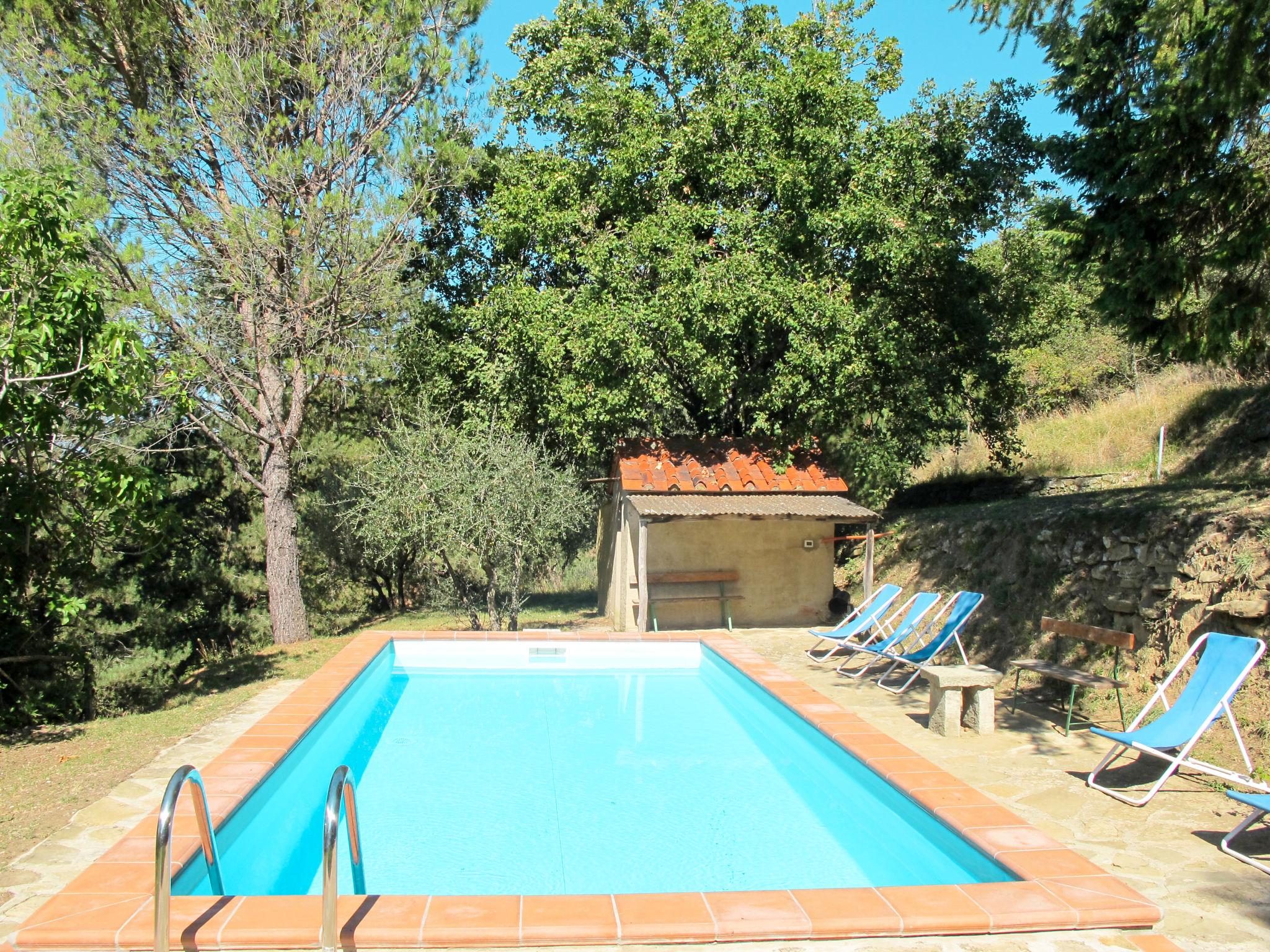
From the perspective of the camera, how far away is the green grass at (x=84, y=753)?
522cm

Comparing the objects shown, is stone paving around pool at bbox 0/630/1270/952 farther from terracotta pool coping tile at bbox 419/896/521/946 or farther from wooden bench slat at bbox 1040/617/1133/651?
terracotta pool coping tile at bbox 419/896/521/946

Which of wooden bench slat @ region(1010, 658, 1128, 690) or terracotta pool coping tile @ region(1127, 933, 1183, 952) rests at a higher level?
wooden bench slat @ region(1010, 658, 1128, 690)

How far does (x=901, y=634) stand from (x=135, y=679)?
33.8 ft

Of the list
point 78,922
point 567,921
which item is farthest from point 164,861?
point 567,921

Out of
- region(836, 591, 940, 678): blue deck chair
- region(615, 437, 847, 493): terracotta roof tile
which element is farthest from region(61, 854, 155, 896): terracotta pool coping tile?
region(615, 437, 847, 493): terracotta roof tile

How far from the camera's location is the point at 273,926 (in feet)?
12.1

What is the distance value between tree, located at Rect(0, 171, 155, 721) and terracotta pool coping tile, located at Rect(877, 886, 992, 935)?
6.48 m

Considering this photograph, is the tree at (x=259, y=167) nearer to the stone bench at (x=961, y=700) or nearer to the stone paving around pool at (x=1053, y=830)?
the stone paving around pool at (x=1053, y=830)

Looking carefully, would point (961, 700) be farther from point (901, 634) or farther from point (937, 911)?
point (937, 911)

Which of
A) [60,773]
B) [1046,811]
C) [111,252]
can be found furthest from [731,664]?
[111,252]

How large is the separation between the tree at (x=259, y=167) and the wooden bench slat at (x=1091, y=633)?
32.6 ft

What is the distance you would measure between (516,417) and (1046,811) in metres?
11.0

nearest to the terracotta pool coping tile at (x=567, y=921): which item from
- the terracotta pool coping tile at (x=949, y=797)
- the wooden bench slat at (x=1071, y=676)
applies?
the terracotta pool coping tile at (x=949, y=797)

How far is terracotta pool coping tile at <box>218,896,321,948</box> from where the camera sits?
3639mm
